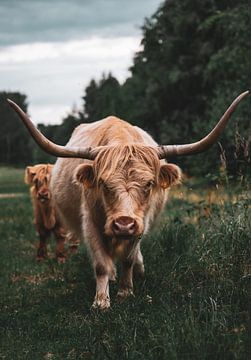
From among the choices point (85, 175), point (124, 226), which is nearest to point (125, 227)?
point (124, 226)

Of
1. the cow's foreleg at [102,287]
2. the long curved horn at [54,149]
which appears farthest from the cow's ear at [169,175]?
the cow's foreleg at [102,287]

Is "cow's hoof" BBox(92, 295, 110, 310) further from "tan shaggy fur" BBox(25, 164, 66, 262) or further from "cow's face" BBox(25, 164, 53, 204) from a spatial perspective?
"cow's face" BBox(25, 164, 53, 204)

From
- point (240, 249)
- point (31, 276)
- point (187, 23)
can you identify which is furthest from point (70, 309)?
point (187, 23)

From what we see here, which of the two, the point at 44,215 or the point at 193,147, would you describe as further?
the point at 44,215

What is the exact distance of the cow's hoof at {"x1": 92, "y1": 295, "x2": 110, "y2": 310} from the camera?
5.23m

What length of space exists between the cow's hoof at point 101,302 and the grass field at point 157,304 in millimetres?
110

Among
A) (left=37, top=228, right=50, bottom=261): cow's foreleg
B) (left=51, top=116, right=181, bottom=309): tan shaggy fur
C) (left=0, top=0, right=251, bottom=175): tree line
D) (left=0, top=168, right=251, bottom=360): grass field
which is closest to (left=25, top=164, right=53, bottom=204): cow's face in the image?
(left=37, top=228, right=50, bottom=261): cow's foreleg

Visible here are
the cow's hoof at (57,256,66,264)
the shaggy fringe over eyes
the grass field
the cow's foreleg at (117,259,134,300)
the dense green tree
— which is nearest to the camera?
the grass field

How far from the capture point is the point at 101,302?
17.8 ft

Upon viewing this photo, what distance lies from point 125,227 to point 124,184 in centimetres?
47

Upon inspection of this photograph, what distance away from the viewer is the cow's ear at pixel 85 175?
5441 mm

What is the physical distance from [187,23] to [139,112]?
5.87 m

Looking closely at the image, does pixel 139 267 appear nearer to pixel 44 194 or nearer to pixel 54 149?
pixel 54 149

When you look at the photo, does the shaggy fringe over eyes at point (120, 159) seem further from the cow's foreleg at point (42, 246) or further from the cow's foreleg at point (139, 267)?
the cow's foreleg at point (42, 246)
